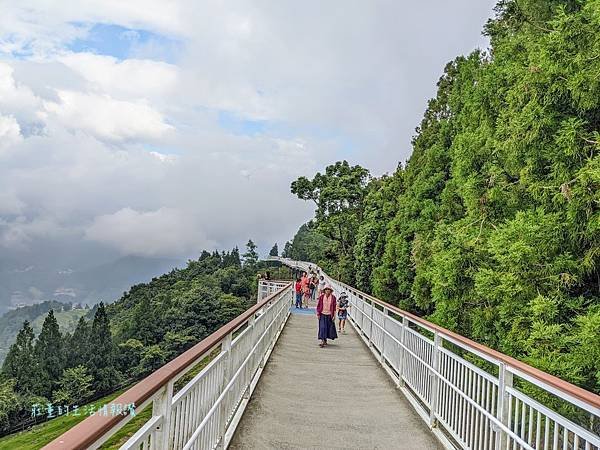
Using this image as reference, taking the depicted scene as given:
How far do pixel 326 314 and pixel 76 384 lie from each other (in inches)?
2010

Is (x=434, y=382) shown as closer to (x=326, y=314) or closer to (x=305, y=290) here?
(x=326, y=314)

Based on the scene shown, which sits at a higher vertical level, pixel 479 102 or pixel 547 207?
pixel 479 102

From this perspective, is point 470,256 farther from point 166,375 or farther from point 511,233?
point 166,375

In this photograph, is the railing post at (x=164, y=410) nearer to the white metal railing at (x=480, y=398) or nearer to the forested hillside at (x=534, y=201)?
the white metal railing at (x=480, y=398)

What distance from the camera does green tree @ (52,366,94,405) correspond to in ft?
176

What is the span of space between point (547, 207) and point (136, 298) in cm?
8217

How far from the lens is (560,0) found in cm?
917

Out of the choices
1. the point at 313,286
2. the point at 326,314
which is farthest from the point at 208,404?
the point at 313,286

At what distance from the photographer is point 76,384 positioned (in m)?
Result: 55.1

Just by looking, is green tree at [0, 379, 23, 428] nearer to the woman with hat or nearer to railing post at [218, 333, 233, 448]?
the woman with hat

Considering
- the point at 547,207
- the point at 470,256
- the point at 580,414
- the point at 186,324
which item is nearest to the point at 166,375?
the point at 580,414

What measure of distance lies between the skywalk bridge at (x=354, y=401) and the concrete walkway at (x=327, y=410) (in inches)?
0.6

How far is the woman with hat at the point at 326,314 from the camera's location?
12.2m

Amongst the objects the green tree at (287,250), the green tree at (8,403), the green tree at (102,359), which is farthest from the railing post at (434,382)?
the green tree at (287,250)
